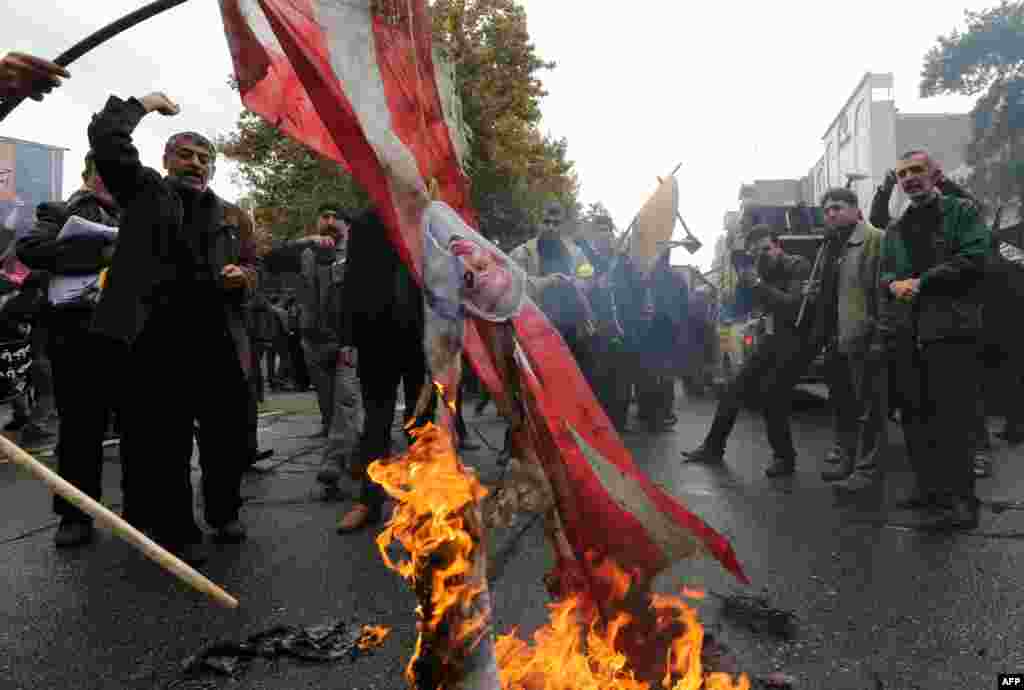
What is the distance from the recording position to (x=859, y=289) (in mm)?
5332

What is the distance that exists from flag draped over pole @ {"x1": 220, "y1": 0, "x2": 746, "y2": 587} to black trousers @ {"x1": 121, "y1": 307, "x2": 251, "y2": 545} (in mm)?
2335

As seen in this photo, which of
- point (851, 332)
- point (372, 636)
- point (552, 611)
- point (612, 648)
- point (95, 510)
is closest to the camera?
point (612, 648)

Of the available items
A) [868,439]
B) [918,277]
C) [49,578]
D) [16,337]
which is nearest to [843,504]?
[868,439]

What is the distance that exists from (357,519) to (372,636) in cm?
154

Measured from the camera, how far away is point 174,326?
393cm

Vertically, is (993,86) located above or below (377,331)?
above

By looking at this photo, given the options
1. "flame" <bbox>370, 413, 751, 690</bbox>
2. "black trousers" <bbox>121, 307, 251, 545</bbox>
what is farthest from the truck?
"flame" <bbox>370, 413, 751, 690</bbox>

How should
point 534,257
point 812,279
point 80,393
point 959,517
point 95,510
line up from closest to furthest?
point 95,510
point 959,517
point 80,393
point 812,279
point 534,257

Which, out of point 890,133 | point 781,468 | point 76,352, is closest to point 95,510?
point 76,352

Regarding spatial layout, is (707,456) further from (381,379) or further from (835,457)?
(381,379)

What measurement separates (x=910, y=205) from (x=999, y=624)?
2.54m

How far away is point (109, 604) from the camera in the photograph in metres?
3.25

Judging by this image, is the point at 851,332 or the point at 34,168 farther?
the point at 34,168

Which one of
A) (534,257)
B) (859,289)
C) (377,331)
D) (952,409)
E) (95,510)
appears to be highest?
(534,257)
